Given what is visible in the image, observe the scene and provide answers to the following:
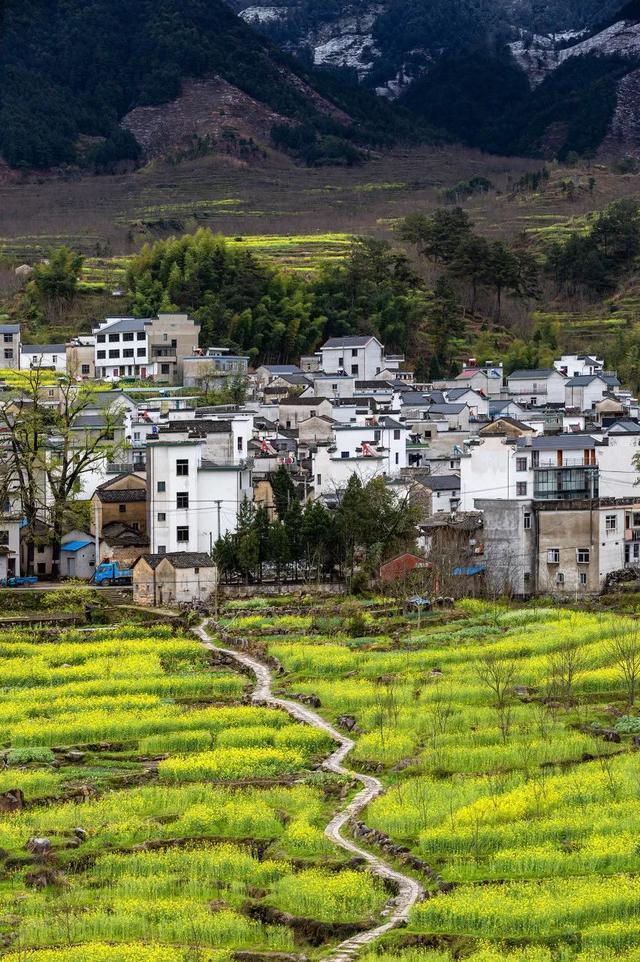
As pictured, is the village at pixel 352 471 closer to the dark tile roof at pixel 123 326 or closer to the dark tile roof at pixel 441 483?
the dark tile roof at pixel 441 483

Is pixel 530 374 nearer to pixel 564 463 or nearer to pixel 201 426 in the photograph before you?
pixel 564 463

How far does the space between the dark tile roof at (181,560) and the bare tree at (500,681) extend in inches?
548

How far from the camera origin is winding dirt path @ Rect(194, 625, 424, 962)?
75.7 ft

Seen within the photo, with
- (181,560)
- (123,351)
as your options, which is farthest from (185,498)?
(123,351)

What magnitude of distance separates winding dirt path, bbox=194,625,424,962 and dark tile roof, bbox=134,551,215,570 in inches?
347

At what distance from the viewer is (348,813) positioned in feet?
94.8

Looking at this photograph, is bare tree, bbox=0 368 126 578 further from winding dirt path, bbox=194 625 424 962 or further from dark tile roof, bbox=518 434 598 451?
winding dirt path, bbox=194 625 424 962

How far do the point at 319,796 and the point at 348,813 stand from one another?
1.26 m

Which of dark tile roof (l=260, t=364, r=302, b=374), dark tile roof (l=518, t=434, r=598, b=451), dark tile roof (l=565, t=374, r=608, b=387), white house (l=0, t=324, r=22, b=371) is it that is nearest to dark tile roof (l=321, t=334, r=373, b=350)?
dark tile roof (l=260, t=364, r=302, b=374)

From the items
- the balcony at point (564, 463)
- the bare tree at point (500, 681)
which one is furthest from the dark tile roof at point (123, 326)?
the bare tree at point (500, 681)

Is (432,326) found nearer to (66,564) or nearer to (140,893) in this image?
(66,564)

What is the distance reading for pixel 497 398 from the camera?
8069 centimetres

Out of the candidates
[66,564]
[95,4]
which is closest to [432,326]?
[66,564]

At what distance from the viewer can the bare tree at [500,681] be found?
113 ft
